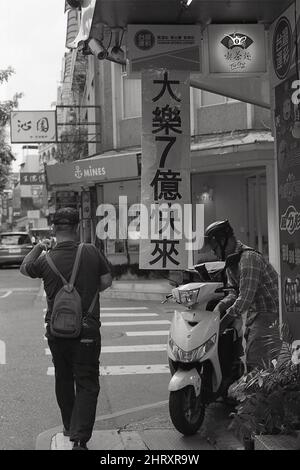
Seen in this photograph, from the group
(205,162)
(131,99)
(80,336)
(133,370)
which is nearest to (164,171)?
(80,336)

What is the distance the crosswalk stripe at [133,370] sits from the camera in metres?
7.79

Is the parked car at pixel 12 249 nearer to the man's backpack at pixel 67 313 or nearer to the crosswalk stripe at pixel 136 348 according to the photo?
the crosswalk stripe at pixel 136 348

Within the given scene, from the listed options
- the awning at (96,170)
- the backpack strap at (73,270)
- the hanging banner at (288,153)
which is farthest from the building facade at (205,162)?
the backpack strap at (73,270)

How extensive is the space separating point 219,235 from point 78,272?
4.14ft

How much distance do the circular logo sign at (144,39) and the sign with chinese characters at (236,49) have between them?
61cm

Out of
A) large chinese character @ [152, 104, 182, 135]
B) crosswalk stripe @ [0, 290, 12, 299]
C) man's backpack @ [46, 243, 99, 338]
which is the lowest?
crosswalk stripe @ [0, 290, 12, 299]

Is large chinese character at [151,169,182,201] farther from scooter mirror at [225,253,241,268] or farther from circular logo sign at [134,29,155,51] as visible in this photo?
circular logo sign at [134,29,155,51]

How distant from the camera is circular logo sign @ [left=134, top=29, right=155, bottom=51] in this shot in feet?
18.0

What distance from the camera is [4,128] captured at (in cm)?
2402

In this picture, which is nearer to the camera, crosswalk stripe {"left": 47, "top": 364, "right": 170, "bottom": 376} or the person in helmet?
the person in helmet

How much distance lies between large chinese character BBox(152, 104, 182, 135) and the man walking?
127cm

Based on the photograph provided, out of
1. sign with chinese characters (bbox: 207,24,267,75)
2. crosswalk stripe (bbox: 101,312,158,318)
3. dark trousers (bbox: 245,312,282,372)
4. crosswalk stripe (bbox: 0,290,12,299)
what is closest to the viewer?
dark trousers (bbox: 245,312,282,372)

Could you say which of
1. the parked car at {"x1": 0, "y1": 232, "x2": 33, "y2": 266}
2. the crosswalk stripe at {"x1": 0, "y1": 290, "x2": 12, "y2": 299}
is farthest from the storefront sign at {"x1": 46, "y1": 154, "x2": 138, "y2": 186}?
the parked car at {"x1": 0, "y1": 232, "x2": 33, "y2": 266}
